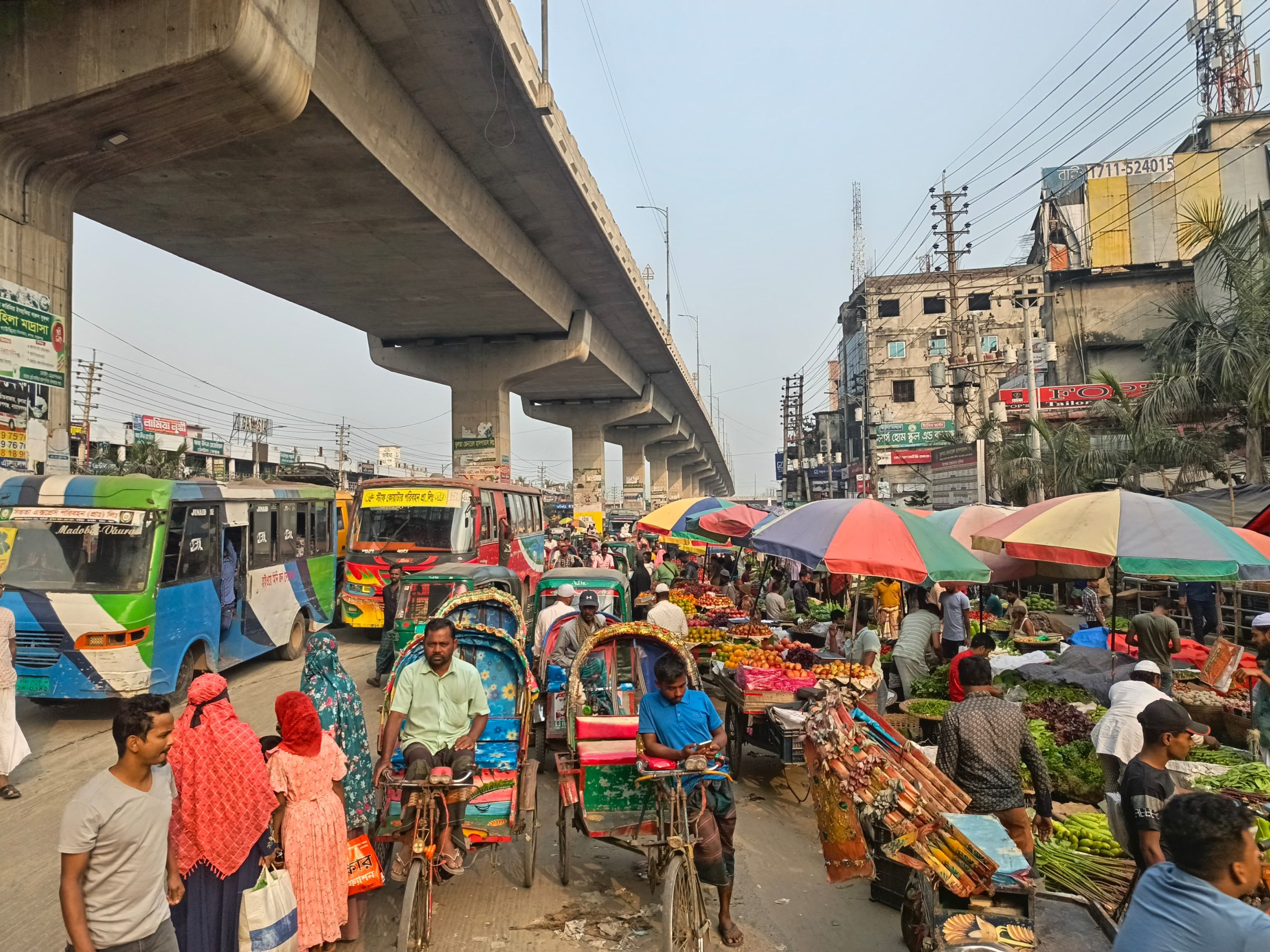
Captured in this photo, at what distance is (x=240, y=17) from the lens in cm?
827

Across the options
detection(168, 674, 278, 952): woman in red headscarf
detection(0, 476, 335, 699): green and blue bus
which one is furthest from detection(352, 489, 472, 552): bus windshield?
detection(168, 674, 278, 952): woman in red headscarf

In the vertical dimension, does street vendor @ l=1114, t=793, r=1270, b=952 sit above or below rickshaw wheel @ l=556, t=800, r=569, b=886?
above

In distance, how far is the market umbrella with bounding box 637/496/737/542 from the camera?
16109 millimetres

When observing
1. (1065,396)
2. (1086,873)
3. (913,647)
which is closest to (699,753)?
(1086,873)

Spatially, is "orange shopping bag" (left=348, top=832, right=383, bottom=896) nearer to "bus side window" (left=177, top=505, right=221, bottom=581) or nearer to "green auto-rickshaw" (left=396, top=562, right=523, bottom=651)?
"green auto-rickshaw" (left=396, top=562, right=523, bottom=651)

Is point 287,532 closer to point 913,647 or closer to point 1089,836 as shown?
point 913,647

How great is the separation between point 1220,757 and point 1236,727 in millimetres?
1219

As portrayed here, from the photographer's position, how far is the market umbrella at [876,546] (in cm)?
718

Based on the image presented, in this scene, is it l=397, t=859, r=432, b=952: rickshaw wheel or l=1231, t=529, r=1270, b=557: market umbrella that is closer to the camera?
l=397, t=859, r=432, b=952: rickshaw wheel

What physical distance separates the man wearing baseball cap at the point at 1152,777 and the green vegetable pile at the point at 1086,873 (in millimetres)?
1174

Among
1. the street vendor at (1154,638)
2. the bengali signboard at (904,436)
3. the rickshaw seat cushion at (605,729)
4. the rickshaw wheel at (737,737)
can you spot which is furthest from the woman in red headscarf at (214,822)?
the bengali signboard at (904,436)

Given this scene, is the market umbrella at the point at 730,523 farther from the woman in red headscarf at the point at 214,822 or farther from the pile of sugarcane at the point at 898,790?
the woman in red headscarf at the point at 214,822

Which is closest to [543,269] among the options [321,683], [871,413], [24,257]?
[24,257]

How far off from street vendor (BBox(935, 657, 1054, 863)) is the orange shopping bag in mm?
3311
